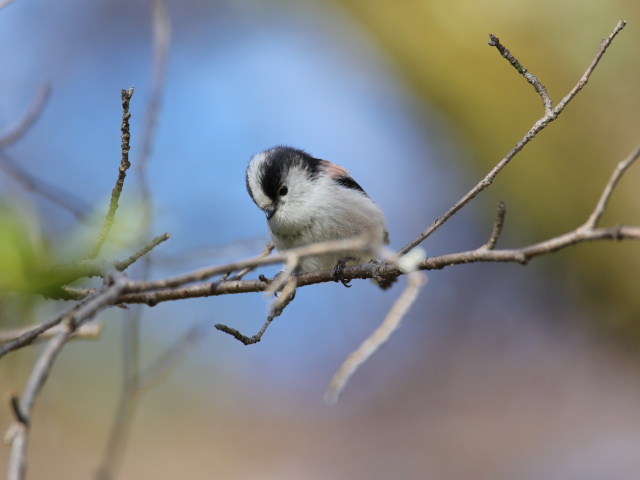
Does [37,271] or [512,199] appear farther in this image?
[512,199]

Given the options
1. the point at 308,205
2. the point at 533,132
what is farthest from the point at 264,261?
the point at 308,205

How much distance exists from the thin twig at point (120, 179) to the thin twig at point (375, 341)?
0.44 meters

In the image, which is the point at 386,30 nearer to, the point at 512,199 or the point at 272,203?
the point at 512,199

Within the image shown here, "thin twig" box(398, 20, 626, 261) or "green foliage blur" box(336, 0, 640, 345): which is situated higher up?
"green foliage blur" box(336, 0, 640, 345)

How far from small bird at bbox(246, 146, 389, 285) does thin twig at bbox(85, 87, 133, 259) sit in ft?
4.85

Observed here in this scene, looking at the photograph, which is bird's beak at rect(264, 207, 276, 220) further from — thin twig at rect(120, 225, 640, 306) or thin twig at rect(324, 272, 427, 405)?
thin twig at rect(324, 272, 427, 405)

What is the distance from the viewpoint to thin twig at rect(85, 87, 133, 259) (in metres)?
1.05

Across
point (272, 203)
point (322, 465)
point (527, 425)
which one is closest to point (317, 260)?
point (272, 203)

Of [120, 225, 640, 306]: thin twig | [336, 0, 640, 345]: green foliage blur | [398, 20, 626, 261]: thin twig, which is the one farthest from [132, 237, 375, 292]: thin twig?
[336, 0, 640, 345]: green foliage blur

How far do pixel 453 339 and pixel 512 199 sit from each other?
1.63 m

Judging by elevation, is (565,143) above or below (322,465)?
above

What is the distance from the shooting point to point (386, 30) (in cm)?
643

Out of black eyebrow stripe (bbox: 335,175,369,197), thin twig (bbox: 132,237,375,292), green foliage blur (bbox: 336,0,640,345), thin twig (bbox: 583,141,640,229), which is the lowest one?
thin twig (bbox: 132,237,375,292)

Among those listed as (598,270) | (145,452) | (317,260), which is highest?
(598,270)
